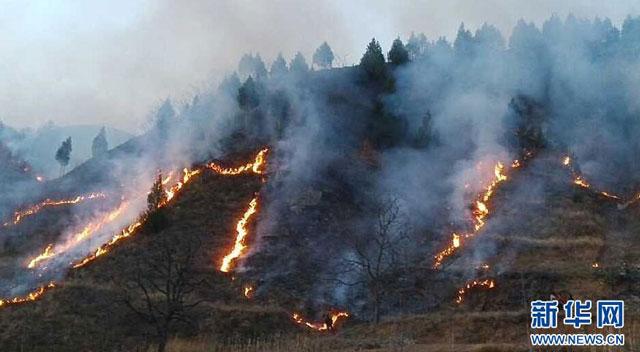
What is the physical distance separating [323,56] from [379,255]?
108155 millimetres

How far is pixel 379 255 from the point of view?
163 feet

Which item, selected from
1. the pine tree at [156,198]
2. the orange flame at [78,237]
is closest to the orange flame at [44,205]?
the orange flame at [78,237]

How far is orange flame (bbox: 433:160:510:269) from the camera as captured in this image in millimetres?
60394

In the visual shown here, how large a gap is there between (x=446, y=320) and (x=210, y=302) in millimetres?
21808

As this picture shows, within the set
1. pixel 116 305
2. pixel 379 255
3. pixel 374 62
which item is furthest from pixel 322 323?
pixel 374 62

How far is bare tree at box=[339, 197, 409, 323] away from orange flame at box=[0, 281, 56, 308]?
27.8 m

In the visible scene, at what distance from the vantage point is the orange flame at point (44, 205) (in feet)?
281

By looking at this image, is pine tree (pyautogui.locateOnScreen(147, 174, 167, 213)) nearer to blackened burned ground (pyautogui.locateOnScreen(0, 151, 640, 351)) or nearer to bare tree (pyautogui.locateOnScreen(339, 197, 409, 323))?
blackened burned ground (pyautogui.locateOnScreen(0, 151, 640, 351))

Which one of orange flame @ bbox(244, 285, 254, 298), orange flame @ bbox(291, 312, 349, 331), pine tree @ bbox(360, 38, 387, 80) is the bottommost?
orange flame @ bbox(291, 312, 349, 331)

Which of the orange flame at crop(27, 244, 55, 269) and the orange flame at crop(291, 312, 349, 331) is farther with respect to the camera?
the orange flame at crop(27, 244, 55, 269)

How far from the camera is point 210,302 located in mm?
52969

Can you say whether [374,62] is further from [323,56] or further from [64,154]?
[64,154]

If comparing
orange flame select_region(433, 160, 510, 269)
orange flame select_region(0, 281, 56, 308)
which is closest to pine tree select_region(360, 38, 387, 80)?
orange flame select_region(433, 160, 510, 269)

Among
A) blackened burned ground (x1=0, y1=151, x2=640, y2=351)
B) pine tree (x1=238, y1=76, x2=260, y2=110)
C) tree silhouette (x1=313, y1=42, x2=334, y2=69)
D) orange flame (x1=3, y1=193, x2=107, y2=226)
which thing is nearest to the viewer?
blackened burned ground (x1=0, y1=151, x2=640, y2=351)
